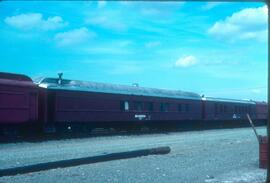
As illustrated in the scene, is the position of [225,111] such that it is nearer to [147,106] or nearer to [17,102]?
[147,106]

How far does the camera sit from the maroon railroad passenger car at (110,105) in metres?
25.7

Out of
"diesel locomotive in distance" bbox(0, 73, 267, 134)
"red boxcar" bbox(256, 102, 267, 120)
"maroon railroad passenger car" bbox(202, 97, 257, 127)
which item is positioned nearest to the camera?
"diesel locomotive in distance" bbox(0, 73, 267, 134)

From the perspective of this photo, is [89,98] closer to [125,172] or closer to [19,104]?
[19,104]

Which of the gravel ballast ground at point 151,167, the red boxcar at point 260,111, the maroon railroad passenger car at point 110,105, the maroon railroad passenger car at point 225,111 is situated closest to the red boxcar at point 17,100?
the maroon railroad passenger car at point 110,105

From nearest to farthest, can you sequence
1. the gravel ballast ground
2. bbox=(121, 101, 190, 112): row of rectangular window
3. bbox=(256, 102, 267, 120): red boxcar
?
the gravel ballast ground
bbox=(121, 101, 190, 112): row of rectangular window
bbox=(256, 102, 267, 120): red boxcar

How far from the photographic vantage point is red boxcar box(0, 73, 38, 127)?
22125 millimetres

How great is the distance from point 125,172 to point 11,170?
3.19m

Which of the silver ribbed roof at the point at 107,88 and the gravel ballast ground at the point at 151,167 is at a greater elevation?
the silver ribbed roof at the point at 107,88

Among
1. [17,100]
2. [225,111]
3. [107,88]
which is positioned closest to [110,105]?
[107,88]

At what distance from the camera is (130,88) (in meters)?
32.9

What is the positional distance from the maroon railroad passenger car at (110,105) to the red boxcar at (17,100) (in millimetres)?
1232

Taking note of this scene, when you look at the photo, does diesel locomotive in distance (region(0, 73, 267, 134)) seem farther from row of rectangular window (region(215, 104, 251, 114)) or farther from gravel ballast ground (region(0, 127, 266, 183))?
gravel ballast ground (region(0, 127, 266, 183))

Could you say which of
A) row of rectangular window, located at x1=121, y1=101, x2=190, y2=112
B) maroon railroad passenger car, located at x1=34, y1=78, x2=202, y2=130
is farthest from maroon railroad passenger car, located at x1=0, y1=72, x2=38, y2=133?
row of rectangular window, located at x1=121, y1=101, x2=190, y2=112

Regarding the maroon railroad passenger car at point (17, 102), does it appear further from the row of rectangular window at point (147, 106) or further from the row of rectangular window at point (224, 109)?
the row of rectangular window at point (224, 109)
